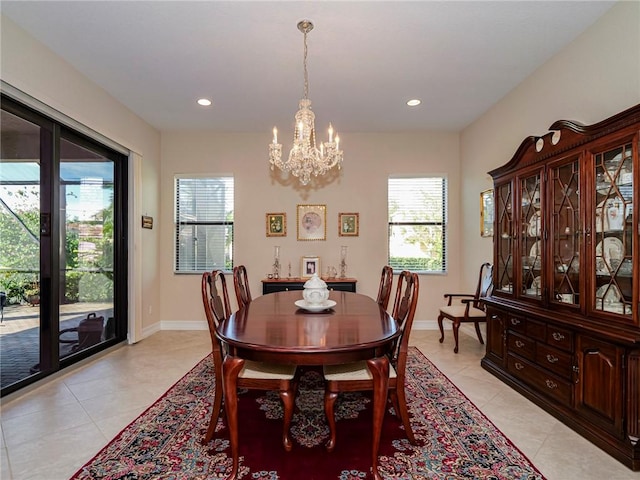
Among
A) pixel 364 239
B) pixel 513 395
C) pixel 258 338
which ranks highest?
pixel 364 239

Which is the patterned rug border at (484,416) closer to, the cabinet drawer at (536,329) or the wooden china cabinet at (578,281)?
the wooden china cabinet at (578,281)

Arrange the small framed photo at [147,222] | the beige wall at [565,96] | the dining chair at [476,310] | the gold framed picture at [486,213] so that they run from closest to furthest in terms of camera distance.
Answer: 1. the beige wall at [565,96]
2. the dining chair at [476,310]
3. the gold framed picture at [486,213]
4. the small framed photo at [147,222]

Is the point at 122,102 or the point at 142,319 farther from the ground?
the point at 122,102

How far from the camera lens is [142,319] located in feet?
14.9

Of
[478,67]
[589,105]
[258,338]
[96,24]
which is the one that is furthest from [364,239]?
[96,24]

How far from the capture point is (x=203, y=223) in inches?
202

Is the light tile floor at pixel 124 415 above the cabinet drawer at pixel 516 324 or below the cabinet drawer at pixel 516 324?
below

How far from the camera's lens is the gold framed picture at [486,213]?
13.7 ft

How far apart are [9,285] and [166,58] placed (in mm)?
2294

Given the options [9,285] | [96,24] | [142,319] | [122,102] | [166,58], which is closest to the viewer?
[96,24]

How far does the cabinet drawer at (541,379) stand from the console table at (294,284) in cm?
210

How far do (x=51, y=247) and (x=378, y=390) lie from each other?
3.13 metres

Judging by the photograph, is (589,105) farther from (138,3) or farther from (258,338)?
(138,3)

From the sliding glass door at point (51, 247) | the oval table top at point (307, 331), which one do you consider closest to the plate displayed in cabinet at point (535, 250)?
the oval table top at point (307, 331)
